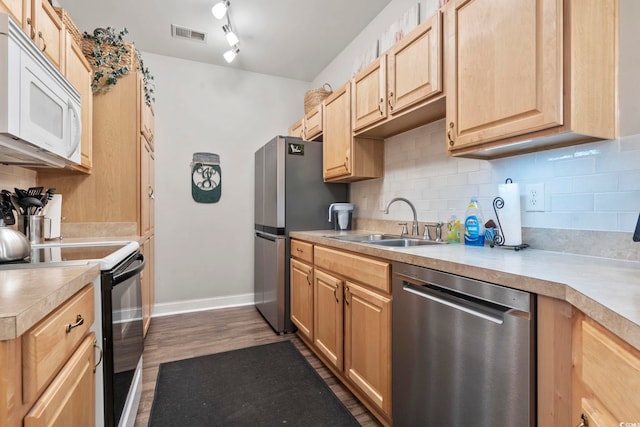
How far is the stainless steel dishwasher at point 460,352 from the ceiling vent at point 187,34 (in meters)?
2.83

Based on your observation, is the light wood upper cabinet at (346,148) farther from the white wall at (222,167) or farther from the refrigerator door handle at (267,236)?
the white wall at (222,167)

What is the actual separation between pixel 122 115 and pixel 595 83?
8.82 ft

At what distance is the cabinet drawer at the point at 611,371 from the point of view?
554 mm

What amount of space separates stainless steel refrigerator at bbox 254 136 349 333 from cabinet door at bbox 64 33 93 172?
1.35m

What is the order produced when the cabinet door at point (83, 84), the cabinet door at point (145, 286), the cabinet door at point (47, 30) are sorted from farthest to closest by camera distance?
the cabinet door at point (145, 286)
the cabinet door at point (83, 84)
the cabinet door at point (47, 30)

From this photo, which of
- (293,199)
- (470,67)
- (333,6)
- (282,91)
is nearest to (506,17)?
(470,67)

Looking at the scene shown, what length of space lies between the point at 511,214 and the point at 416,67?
0.93 meters

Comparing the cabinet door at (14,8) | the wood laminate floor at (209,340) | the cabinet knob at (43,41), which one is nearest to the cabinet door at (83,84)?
the cabinet knob at (43,41)

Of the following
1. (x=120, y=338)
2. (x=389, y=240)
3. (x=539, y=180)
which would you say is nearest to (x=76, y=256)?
(x=120, y=338)

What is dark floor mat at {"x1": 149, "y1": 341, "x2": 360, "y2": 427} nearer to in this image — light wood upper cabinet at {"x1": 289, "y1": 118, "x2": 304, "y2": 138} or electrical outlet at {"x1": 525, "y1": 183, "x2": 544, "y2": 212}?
electrical outlet at {"x1": 525, "y1": 183, "x2": 544, "y2": 212}

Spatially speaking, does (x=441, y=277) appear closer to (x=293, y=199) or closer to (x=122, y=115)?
(x=293, y=199)

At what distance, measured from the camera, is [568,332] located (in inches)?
32.5

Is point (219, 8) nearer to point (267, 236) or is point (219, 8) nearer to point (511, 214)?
point (267, 236)

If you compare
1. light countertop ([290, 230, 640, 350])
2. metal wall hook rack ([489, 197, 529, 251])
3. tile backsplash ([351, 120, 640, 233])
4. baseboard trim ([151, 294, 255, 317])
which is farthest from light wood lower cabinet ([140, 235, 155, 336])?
metal wall hook rack ([489, 197, 529, 251])
